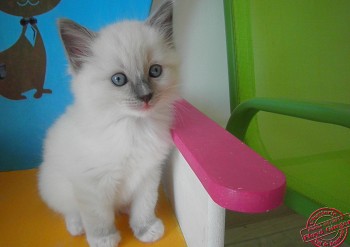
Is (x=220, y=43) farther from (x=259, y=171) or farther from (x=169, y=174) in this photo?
(x=259, y=171)

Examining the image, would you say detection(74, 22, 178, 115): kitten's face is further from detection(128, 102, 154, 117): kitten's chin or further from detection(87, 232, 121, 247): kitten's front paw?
detection(87, 232, 121, 247): kitten's front paw

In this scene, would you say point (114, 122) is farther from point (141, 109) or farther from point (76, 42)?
point (76, 42)

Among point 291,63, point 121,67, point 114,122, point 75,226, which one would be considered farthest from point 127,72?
point 291,63

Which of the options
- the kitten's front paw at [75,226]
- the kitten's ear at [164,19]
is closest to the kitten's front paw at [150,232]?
the kitten's front paw at [75,226]

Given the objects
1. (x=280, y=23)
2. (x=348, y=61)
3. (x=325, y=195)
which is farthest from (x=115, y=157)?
(x=348, y=61)

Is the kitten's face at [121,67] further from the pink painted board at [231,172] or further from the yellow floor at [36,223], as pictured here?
the yellow floor at [36,223]

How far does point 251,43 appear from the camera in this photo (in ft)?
3.43

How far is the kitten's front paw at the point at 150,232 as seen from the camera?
73 cm

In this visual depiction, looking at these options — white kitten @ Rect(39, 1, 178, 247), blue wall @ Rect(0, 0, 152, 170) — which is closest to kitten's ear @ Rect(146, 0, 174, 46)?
white kitten @ Rect(39, 1, 178, 247)

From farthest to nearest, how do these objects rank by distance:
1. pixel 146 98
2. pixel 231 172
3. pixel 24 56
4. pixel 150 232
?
1. pixel 24 56
2. pixel 150 232
3. pixel 146 98
4. pixel 231 172

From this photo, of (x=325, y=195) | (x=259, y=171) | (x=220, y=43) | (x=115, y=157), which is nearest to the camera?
(x=259, y=171)

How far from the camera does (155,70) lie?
68 centimetres

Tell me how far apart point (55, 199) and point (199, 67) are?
2.59ft

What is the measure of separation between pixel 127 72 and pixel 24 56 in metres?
0.56
